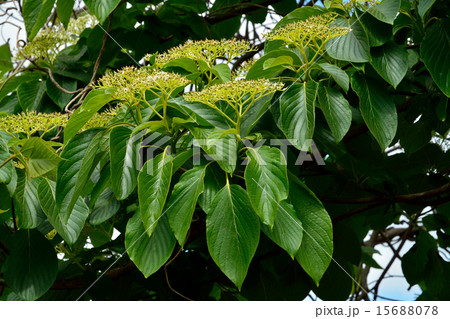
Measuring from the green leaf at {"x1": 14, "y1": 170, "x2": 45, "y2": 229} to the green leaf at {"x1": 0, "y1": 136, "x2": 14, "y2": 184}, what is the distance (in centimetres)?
12

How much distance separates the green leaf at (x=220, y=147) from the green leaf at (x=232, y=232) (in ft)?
0.14

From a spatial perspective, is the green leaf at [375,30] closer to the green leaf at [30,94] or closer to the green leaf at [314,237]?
the green leaf at [314,237]

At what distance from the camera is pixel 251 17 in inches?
84.4

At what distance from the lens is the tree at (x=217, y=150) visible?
0.95 m

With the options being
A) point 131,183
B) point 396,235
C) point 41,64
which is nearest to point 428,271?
point 396,235

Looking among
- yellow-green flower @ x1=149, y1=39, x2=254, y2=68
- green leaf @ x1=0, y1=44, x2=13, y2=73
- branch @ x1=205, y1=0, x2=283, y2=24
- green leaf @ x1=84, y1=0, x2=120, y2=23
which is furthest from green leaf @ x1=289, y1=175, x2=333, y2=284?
green leaf @ x1=0, y1=44, x2=13, y2=73

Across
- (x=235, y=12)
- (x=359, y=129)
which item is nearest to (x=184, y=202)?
(x=359, y=129)

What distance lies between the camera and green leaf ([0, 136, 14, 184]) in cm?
101

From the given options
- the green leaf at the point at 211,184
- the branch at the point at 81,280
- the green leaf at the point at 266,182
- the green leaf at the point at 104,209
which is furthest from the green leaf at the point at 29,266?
the green leaf at the point at 266,182

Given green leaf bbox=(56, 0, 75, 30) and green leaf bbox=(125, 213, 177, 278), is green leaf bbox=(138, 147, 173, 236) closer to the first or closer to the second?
green leaf bbox=(125, 213, 177, 278)

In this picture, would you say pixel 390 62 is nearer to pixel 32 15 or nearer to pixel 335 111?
pixel 335 111

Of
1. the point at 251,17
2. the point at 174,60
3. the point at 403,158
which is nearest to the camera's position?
the point at 174,60

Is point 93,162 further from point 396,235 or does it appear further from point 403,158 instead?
point 396,235

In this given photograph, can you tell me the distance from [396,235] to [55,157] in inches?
70.5
